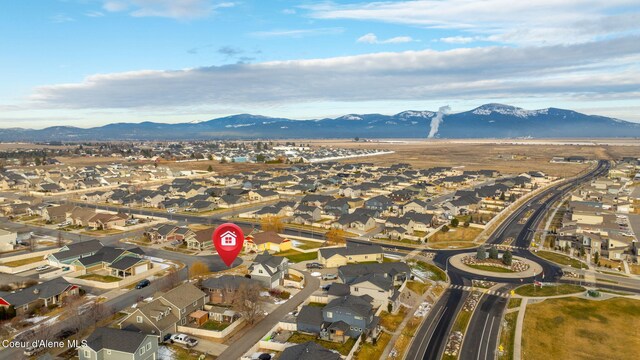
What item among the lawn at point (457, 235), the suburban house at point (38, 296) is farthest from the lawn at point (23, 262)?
the lawn at point (457, 235)

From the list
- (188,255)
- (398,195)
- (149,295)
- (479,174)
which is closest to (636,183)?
(479,174)

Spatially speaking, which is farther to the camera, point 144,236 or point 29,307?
point 144,236

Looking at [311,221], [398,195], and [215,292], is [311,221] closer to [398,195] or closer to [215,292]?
[398,195]

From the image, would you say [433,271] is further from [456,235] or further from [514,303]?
[456,235]

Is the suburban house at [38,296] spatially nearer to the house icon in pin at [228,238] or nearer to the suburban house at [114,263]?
the suburban house at [114,263]

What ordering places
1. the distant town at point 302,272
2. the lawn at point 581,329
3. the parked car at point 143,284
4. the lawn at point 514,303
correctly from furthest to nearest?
the parked car at point 143,284
the lawn at point 514,303
the distant town at point 302,272
the lawn at point 581,329

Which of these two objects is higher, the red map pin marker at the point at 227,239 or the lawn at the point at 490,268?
the red map pin marker at the point at 227,239
